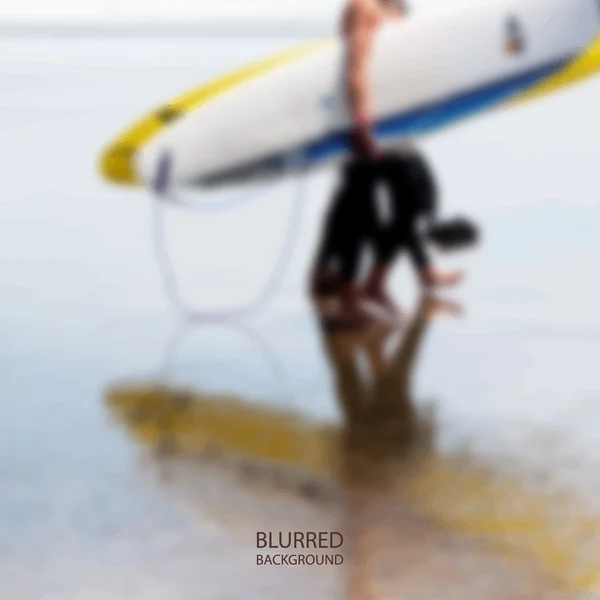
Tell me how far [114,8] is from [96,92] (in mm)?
734

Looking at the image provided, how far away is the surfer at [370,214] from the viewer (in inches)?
81.8

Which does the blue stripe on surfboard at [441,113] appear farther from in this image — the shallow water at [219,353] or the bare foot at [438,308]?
the bare foot at [438,308]

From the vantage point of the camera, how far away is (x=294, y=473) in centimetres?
127

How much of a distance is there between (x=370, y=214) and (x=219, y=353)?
0.55m

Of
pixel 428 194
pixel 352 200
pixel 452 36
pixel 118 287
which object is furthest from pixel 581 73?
pixel 118 287

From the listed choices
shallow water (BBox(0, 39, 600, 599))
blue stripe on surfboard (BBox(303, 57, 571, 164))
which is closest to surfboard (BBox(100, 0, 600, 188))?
blue stripe on surfboard (BBox(303, 57, 571, 164))

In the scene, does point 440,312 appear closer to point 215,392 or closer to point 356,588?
point 215,392

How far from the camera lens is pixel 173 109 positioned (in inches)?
85.4

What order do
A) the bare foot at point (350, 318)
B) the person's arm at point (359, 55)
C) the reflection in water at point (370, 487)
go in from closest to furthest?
the reflection in water at point (370, 487), the bare foot at point (350, 318), the person's arm at point (359, 55)

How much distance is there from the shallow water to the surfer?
0.07m

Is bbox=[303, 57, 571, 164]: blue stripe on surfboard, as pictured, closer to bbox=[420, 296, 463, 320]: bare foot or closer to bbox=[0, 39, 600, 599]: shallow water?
bbox=[0, 39, 600, 599]: shallow water

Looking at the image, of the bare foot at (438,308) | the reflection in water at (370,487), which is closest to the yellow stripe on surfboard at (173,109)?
the bare foot at (438,308)

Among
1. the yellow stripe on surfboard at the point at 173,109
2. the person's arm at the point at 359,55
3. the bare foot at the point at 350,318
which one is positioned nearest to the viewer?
the bare foot at the point at 350,318

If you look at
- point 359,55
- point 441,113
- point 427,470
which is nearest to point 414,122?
point 441,113
